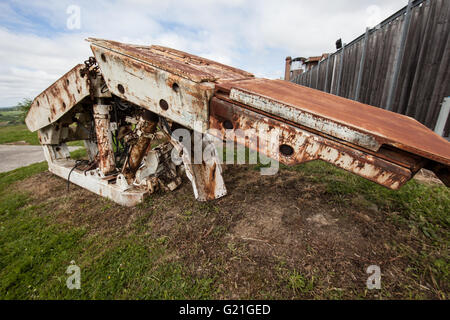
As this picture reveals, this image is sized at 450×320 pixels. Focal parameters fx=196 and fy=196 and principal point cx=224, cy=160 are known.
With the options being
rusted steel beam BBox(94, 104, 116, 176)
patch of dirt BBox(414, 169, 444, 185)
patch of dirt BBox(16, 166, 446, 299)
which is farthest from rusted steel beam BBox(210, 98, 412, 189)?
patch of dirt BBox(414, 169, 444, 185)

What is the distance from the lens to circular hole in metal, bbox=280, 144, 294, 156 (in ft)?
4.00

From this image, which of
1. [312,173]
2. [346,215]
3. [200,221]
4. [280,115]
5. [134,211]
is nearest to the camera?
[280,115]

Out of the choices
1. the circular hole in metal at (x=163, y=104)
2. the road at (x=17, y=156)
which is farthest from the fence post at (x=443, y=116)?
the road at (x=17, y=156)

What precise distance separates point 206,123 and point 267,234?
3.71 feet

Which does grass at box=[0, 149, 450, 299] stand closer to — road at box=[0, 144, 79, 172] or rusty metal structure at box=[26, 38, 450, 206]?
rusty metal structure at box=[26, 38, 450, 206]

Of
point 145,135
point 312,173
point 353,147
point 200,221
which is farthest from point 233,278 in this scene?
point 312,173

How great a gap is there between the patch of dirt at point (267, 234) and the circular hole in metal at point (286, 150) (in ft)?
2.80

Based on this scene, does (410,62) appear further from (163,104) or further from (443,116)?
(163,104)

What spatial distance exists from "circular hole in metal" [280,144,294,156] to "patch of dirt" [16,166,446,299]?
2.80 ft

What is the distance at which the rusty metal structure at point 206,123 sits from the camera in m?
1.05

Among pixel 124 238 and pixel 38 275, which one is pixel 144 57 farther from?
pixel 38 275
